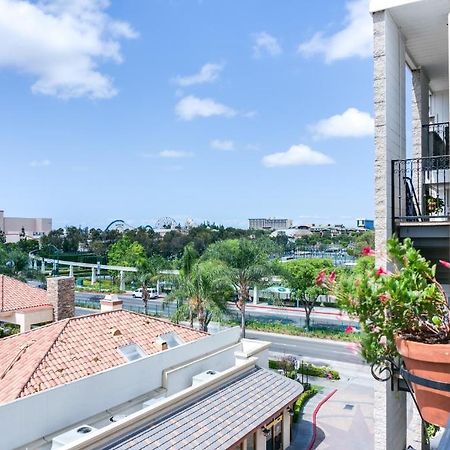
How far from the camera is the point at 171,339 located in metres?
16.2

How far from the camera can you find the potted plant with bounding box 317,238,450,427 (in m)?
3.98

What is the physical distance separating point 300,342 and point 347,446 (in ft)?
55.2

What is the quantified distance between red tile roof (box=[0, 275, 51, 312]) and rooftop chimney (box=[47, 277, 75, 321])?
1054 mm

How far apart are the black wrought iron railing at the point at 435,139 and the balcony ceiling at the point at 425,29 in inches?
56.8

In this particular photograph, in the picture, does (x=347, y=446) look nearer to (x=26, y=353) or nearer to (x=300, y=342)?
(x=26, y=353)

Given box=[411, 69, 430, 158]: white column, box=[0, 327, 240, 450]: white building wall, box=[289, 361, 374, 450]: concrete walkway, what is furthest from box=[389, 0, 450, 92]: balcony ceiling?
box=[289, 361, 374, 450]: concrete walkway

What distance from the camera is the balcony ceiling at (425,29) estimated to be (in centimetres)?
734

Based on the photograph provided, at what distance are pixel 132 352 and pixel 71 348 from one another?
76.0 inches

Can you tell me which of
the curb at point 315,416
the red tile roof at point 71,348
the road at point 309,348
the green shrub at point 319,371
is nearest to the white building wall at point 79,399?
the red tile roof at point 71,348

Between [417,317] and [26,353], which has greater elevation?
[417,317]

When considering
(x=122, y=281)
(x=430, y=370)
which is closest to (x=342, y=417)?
(x=430, y=370)

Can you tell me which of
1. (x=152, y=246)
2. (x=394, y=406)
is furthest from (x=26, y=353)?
(x=152, y=246)

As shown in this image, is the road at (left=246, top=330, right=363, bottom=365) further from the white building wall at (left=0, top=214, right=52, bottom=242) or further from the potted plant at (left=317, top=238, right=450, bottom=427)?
the white building wall at (left=0, top=214, right=52, bottom=242)

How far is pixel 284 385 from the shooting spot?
→ 16.0 meters
